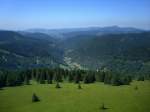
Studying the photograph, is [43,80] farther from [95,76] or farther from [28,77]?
[95,76]

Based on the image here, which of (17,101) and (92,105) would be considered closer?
(92,105)

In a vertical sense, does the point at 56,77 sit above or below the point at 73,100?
above

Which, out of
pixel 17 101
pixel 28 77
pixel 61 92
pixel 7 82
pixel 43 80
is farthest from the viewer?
pixel 28 77

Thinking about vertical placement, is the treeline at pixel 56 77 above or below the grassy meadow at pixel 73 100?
above

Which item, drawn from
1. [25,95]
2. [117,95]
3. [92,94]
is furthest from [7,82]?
[117,95]

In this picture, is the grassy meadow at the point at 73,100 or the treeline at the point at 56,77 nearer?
the grassy meadow at the point at 73,100

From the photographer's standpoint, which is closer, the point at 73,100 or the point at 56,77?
the point at 73,100

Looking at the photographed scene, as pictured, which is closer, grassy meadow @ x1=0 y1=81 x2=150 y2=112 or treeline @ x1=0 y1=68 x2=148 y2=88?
grassy meadow @ x1=0 y1=81 x2=150 y2=112

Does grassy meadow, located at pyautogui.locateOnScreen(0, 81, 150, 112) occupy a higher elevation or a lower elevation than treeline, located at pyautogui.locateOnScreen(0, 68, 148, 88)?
lower
